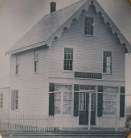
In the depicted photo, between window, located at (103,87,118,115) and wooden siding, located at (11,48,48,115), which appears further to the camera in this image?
window, located at (103,87,118,115)

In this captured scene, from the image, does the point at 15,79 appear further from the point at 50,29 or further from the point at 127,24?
the point at 127,24

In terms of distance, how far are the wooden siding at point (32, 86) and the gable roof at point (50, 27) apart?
0.13 metres

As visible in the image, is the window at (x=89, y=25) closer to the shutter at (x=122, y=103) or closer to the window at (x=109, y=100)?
the window at (x=109, y=100)

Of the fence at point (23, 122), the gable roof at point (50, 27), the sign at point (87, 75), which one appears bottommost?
the fence at point (23, 122)

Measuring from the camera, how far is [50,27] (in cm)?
448

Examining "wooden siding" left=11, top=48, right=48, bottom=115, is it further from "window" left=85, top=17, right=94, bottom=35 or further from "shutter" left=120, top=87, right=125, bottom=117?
"shutter" left=120, top=87, right=125, bottom=117

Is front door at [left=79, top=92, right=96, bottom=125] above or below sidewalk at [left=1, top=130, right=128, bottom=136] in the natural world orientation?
above

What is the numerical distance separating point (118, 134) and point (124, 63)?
1.02 m

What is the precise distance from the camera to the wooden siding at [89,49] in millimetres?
4445

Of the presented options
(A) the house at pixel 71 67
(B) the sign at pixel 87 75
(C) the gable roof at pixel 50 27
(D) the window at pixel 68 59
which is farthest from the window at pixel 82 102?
(C) the gable roof at pixel 50 27

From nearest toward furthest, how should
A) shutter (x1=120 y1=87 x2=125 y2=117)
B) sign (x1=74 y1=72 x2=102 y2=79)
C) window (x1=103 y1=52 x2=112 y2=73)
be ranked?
sign (x1=74 y1=72 x2=102 y2=79) → window (x1=103 y1=52 x2=112 y2=73) → shutter (x1=120 y1=87 x2=125 y2=117)

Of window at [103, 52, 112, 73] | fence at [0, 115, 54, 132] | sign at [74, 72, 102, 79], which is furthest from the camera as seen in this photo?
window at [103, 52, 112, 73]

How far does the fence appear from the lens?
4352mm

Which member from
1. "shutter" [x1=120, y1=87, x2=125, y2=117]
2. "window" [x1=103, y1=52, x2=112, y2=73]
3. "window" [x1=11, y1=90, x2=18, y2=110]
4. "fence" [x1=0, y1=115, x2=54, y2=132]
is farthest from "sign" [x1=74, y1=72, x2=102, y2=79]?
"window" [x1=11, y1=90, x2=18, y2=110]
